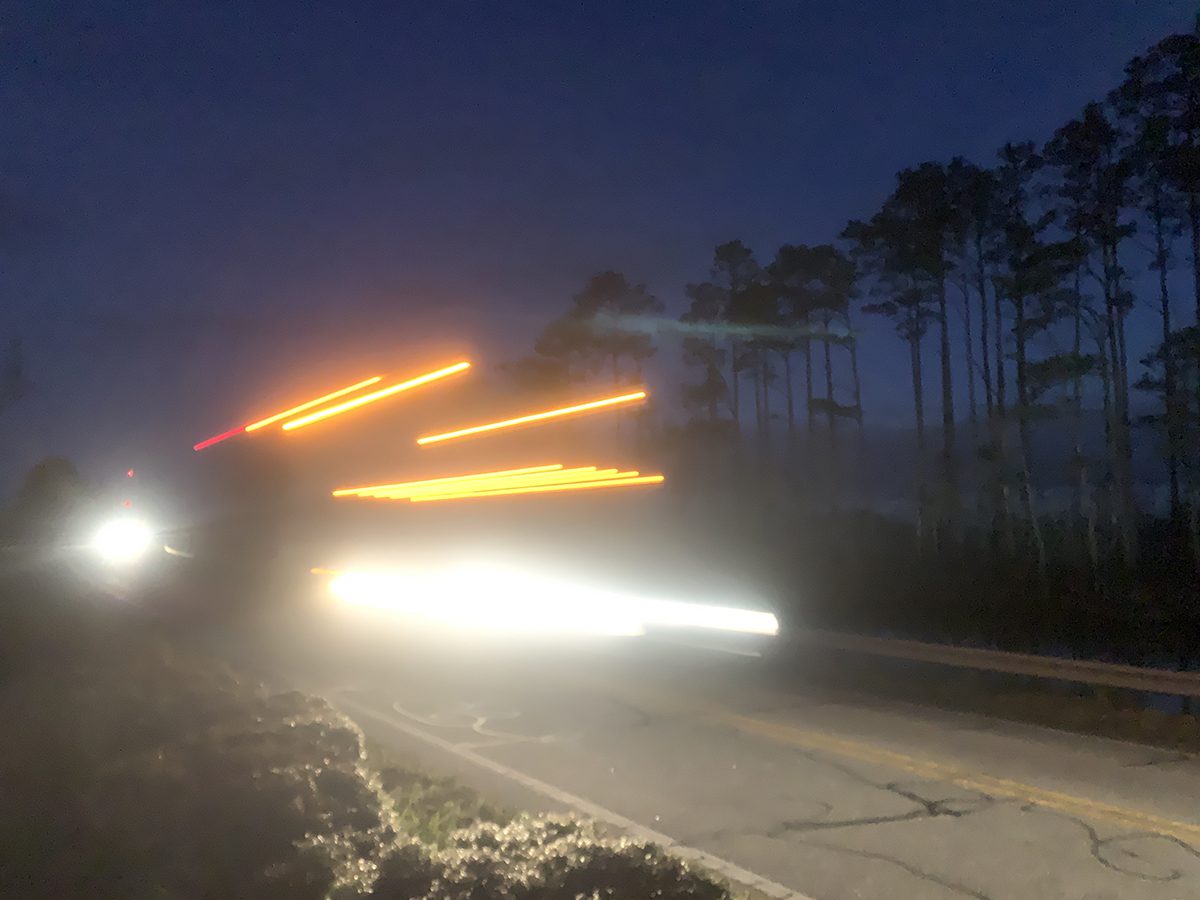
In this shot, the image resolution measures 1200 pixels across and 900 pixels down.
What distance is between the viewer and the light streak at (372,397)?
14.3 metres

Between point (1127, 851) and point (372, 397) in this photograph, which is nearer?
point (1127, 851)

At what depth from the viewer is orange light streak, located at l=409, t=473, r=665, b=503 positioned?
15758mm

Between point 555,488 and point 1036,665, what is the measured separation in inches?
282

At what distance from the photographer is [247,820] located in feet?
18.8

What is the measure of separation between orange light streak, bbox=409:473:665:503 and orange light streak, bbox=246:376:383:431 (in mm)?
1777

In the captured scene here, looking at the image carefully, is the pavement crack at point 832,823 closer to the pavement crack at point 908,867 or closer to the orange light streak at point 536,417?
the pavement crack at point 908,867

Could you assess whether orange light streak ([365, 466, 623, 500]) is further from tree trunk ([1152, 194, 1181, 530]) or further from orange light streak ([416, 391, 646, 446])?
tree trunk ([1152, 194, 1181, 530])

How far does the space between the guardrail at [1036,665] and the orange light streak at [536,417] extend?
4042 millimetres

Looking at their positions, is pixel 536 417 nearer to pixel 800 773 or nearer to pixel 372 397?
pixel 372 397

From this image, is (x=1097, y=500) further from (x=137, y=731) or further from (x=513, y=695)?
(x=137, y=731)

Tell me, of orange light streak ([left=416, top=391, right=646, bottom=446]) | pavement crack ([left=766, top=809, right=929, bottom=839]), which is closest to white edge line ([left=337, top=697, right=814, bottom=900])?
pavement crack ([left=766, top=809, right=929, bottom=839])

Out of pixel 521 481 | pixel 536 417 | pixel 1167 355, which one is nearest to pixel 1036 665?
pixel 536 417

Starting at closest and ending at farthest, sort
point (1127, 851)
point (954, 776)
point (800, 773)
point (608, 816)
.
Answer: point (1127, 851) < point (608, 816) < point (954, 776) < point (800, 773)

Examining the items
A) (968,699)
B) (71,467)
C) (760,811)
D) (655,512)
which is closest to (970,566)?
(655,512)
